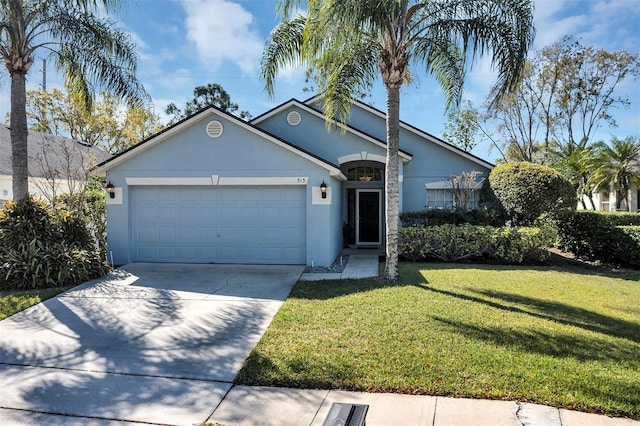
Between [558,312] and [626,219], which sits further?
[626,219]

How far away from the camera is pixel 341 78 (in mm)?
10211

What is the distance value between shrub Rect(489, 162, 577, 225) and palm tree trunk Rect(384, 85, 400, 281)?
6.08 meters

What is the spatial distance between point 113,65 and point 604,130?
32111 mm

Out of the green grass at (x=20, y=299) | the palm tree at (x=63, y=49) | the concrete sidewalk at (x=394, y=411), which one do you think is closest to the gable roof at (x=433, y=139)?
the palm tree at (x=63, y=49)

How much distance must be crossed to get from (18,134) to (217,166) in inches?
196

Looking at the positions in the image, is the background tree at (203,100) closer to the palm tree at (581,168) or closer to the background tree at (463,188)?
the background tree at (463,188)

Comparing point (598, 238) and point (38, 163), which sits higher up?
point (38, 163)

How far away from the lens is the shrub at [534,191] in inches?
516

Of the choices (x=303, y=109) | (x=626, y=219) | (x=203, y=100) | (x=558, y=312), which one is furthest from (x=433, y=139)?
(x=203, y=100)

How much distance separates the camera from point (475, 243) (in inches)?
504

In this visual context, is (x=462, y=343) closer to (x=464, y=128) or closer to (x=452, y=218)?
(x=452, y=218)

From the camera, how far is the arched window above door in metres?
16.7

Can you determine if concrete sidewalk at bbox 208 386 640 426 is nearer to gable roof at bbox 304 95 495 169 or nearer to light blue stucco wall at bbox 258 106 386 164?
light blue stucco wall at bbox 258 106 386 164

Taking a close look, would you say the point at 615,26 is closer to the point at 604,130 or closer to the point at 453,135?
the point at 604,130
